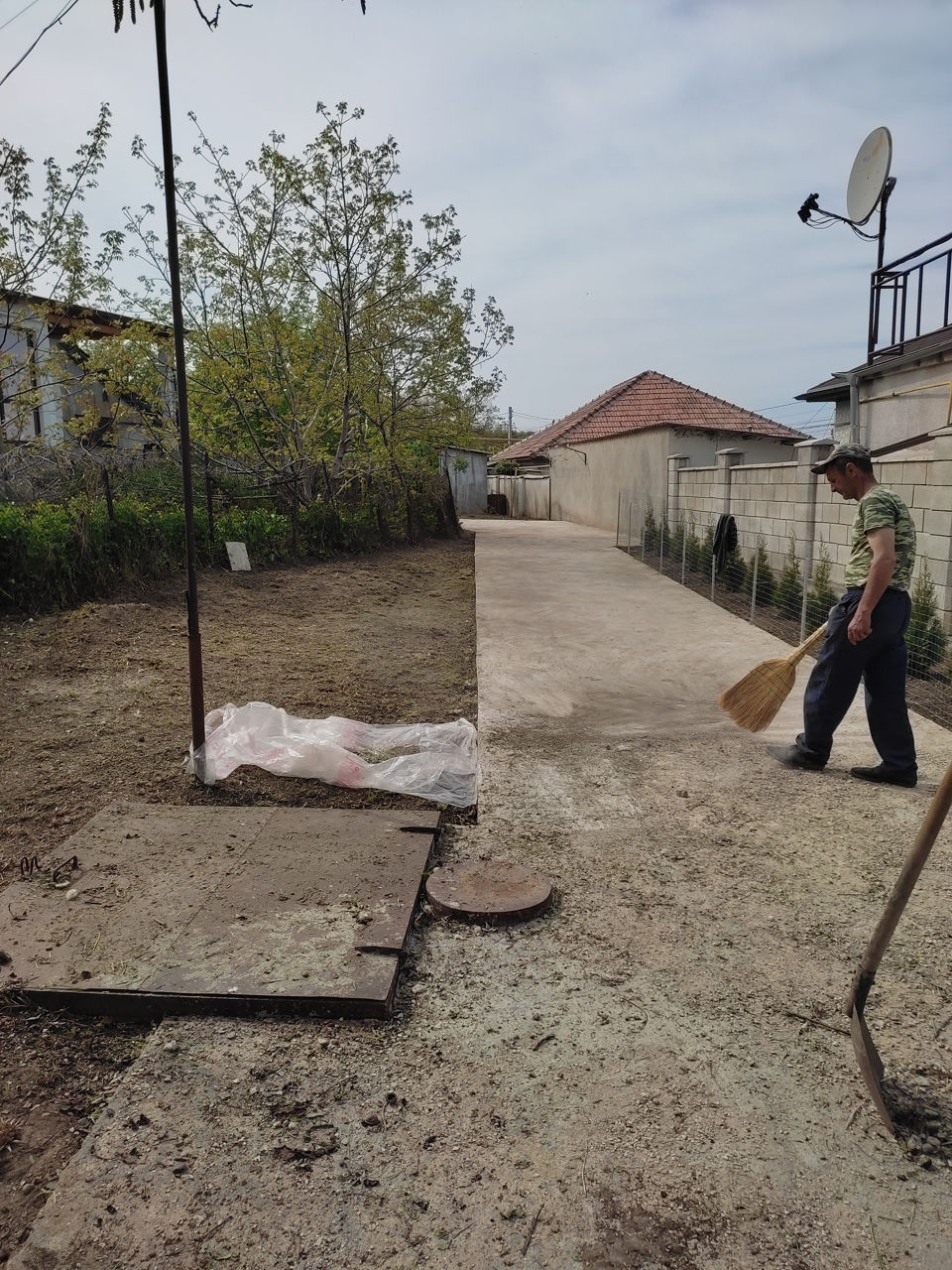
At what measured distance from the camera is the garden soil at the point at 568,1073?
1711mm

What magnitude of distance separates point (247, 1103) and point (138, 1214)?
0.34 meters

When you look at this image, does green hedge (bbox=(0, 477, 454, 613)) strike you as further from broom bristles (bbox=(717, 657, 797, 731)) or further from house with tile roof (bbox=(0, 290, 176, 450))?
broom bristles (bbox=(717, 657, 797, 731))

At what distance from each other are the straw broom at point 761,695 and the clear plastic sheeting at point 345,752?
1484 mm

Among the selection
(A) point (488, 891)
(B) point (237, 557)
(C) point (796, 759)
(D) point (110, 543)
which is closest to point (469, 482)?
(B) point (237, 557)

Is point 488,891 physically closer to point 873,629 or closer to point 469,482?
point 873,629

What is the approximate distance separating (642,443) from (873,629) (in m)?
15.9

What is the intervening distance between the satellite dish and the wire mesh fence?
4086 millimetres

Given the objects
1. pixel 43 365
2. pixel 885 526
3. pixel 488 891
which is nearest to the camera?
pixel 488 891

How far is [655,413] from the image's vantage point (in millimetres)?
25641

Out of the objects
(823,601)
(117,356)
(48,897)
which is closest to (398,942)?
(48,897)

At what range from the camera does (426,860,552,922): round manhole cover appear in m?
2.90

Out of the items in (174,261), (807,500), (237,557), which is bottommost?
(237,557)

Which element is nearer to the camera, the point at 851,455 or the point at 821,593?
the point at 851,455

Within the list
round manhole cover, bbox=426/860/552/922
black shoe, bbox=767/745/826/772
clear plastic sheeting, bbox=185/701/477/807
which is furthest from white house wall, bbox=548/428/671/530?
round manhole cover, bbox=426/860/552/922
